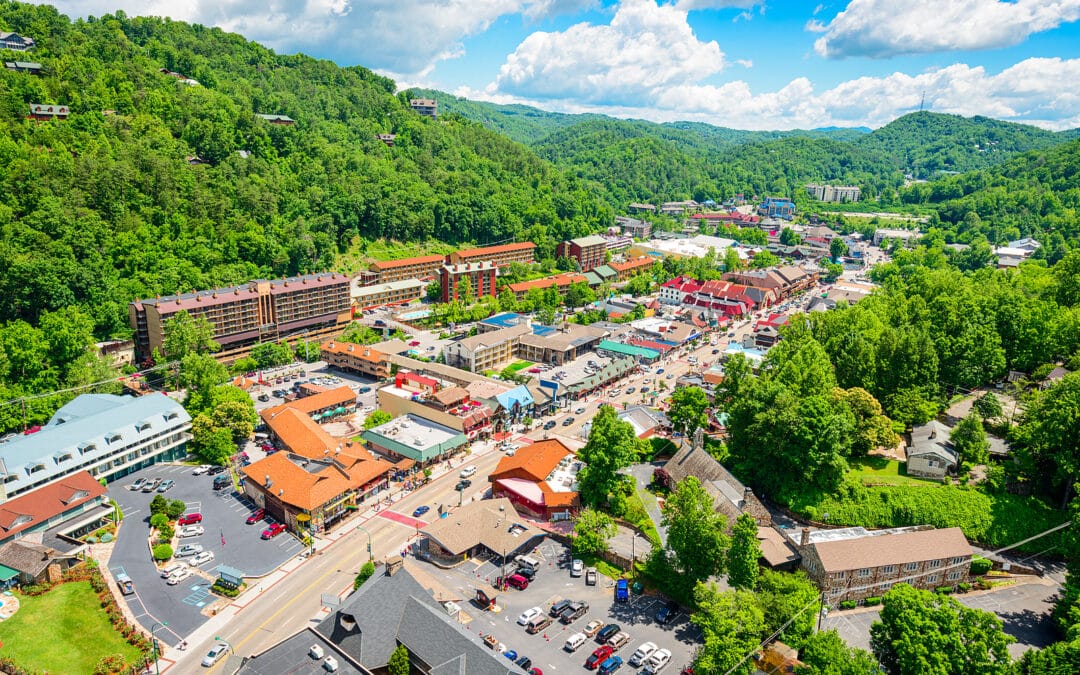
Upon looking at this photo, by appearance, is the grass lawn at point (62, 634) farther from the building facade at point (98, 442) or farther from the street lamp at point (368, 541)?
the building facade at point (98, 442)

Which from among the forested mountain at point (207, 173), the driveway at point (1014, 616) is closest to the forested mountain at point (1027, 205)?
the forested mountain at point (207, 173)

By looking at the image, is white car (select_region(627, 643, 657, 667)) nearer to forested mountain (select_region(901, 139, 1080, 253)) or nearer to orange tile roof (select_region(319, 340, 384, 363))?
orange tile roof (select_region(319, 340, 384, 363))

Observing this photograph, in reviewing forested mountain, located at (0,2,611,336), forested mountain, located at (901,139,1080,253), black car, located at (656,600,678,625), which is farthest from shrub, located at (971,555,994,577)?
forested mountain, located at (901,139,1080,253)

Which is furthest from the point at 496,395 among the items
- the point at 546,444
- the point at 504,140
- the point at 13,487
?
the point at 504,140

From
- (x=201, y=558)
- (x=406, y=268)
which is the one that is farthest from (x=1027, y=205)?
(x=201, y=558)

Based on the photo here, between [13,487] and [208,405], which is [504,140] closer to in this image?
[208,405]

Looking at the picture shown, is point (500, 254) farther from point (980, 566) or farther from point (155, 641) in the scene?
point (155, 641)
